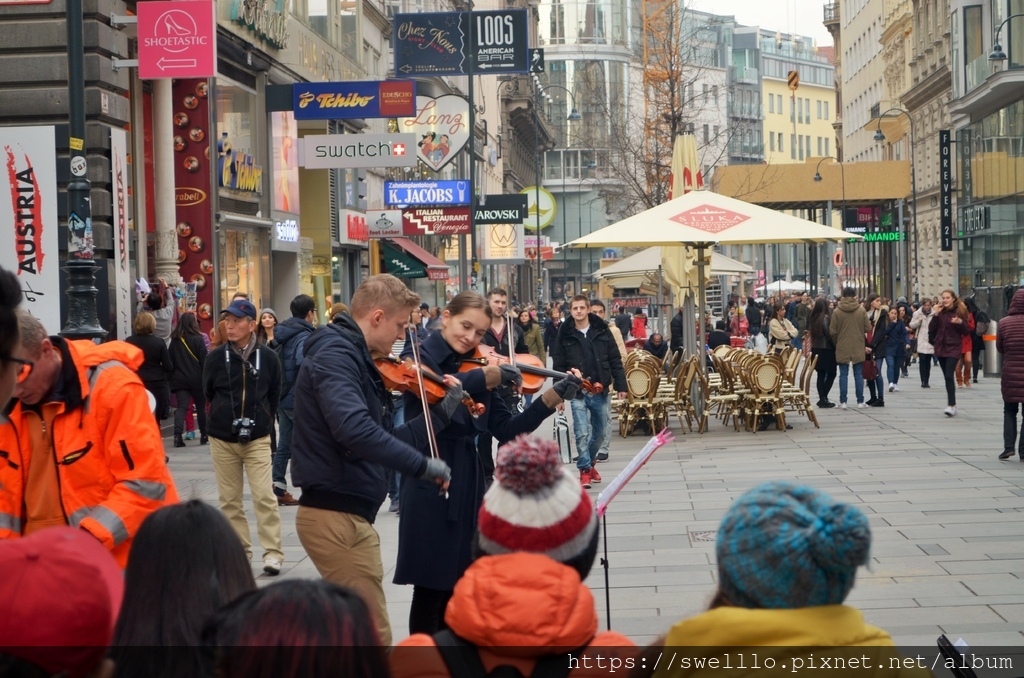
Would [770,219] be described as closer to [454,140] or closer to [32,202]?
[32,202]

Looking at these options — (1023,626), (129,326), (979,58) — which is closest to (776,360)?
(129,326)

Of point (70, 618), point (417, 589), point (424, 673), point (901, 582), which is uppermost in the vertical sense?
point (70, 618)

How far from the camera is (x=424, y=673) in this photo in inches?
114

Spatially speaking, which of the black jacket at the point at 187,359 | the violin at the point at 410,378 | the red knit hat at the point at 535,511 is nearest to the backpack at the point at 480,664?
the red knit hat at the point at 535,511

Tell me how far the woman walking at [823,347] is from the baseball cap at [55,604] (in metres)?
19.1

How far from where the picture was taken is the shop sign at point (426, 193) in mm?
27172

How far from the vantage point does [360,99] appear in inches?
826

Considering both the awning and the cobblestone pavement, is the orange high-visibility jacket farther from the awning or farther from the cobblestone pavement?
the awning

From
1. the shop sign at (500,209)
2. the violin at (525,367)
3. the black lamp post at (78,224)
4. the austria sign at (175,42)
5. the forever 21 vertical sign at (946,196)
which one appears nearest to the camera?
the violin at (525,367)

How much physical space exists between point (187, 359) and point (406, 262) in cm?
2327

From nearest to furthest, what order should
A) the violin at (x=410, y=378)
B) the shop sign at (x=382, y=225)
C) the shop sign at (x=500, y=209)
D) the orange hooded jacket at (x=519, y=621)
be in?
the orange hooded jacket at (x=519, y=621) → the violin at (x=410, y=378) → the shop sign at (x=500, y=209) → the shop sign at (x=382, y=225)

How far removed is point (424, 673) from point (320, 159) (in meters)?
19.8

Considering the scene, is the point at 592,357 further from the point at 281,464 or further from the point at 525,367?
the point at 525,367

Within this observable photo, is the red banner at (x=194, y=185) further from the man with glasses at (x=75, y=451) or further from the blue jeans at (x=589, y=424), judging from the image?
the man with glasses at (x=75, y=451)
